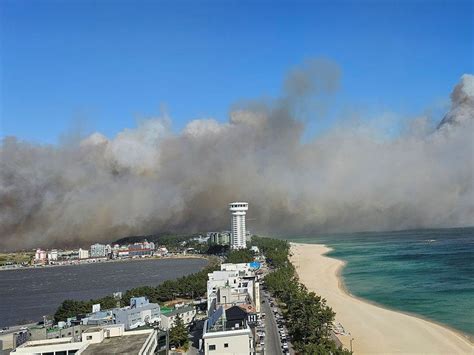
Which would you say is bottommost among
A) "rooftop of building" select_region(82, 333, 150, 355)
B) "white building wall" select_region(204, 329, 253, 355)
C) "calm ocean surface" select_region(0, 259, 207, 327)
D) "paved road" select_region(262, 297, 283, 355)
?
"calm ocean surface" select_region(0, 259, 207, 327)

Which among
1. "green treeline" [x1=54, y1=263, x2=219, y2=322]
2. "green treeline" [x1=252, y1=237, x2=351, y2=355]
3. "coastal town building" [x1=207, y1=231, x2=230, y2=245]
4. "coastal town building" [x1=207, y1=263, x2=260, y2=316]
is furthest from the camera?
"coastal town building" [x1=207, y1=231, x2=230, y2=245]

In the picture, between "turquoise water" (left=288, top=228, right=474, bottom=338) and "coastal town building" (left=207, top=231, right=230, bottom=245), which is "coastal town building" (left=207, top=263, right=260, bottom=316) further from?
"coastal town building" (left=207, top=231, right=230, bottom=245)

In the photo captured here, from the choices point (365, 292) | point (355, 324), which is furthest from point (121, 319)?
point (365, 292)

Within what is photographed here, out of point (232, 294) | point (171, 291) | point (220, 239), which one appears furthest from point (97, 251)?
point (232, 294)

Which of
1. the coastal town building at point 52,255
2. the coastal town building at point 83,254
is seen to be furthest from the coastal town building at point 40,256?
the coastal town building at point 83,254

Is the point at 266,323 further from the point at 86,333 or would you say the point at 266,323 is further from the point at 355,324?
the point at 86,333

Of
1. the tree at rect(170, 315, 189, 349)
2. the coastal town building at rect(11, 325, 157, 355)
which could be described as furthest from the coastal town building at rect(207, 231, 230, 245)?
the coastal town building at rect(11, 325, 157, 355)

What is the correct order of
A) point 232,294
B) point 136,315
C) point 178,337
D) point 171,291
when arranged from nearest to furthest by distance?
1. point 178,337
2. point 232,294
3. point 136,315
4. point 171,291

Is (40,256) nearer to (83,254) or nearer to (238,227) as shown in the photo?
(83,254)
